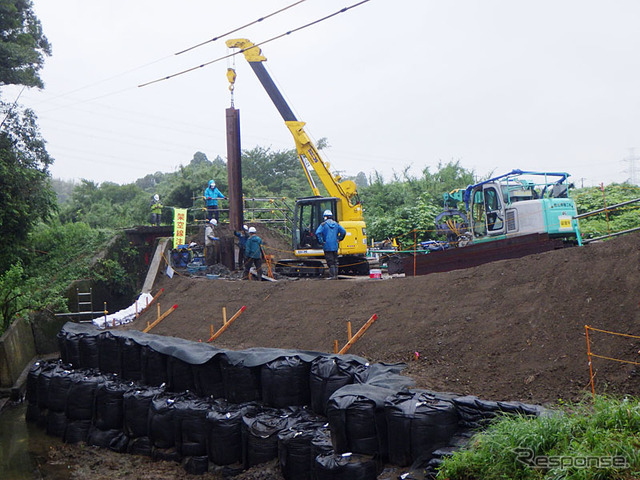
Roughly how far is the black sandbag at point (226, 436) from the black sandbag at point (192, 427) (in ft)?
0.72

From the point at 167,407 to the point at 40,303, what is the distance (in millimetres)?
9296

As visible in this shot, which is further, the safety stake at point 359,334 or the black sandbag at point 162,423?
the safety stake at point 359,334

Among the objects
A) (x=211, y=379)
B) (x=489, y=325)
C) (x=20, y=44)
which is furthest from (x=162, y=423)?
(x=20, y=44)

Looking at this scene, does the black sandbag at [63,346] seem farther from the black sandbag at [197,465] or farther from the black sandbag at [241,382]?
the black sandbag at [241,382]

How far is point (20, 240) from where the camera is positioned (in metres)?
17.1

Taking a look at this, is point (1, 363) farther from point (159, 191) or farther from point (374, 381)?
point (159, 191)

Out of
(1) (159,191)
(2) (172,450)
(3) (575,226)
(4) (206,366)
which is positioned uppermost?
(1) (159,191)

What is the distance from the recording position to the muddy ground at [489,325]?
684 cm

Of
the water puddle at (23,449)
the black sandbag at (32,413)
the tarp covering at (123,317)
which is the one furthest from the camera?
the tarp covering at (123,317)

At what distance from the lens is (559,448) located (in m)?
4.50

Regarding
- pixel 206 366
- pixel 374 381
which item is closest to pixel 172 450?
pixel 206 366

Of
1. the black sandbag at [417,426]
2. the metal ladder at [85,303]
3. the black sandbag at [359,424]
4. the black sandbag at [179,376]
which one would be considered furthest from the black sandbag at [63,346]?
the black sandbag at [417,426]

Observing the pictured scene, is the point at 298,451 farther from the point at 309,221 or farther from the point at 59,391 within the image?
the point at 309,221
